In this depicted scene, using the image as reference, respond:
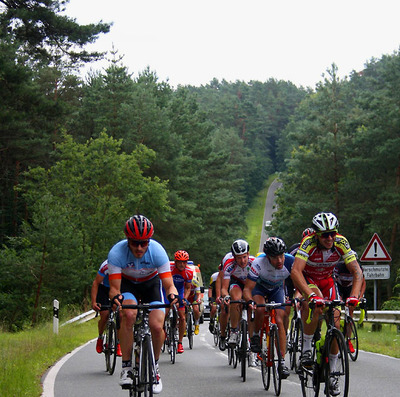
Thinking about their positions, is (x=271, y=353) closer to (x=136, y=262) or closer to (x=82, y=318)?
(x=136, y=262)

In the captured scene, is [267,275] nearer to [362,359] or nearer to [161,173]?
[362,359]

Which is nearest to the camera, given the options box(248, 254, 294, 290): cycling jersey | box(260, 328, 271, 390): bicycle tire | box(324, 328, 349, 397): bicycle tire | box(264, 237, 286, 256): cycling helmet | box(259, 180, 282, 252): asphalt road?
box(324, 328, 349, 397): bicycle tire

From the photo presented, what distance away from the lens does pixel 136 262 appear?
29.6ft

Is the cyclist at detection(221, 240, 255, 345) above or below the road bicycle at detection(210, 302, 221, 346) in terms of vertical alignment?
above

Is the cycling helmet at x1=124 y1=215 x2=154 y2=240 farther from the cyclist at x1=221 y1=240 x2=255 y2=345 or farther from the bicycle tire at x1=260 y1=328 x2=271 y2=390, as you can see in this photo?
the cyclist at x1=221 y1=240 x2=255 y2=345

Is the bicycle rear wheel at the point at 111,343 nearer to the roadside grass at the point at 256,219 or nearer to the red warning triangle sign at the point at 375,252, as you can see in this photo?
the red warning triangle sign at the point at 375,252

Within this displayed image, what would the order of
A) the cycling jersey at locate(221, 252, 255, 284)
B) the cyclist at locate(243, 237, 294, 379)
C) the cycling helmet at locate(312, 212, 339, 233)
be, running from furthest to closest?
1. the cycling jersey at locate(221, 252, 255, 284)
2. the cyclist at locate(243, 237, 294, 379)
3. the cycling helmet at locate(312, 212, 339, 233)

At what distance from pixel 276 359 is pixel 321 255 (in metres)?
1.65

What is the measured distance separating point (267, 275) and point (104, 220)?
33.1 metres

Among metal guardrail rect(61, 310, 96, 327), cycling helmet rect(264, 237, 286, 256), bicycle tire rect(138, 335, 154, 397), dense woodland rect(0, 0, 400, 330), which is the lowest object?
metal guardrail rect(61, 310, 96, 327)

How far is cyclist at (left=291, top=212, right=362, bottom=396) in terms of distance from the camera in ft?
28.8

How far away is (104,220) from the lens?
4403cm

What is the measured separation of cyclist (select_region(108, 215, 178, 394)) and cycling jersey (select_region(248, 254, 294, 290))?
97.9 inches

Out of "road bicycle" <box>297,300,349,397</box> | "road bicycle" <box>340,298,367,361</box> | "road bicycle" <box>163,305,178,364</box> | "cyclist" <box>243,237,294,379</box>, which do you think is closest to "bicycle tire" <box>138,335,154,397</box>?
"road bicycle" <box>297,300,349,397</box>
